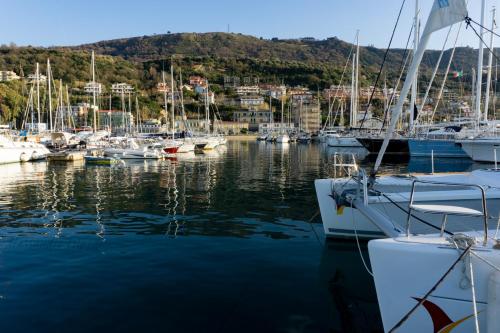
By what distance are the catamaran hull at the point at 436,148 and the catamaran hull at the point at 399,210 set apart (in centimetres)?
3450

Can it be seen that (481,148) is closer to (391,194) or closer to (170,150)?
(170,150)

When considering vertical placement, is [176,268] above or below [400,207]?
below

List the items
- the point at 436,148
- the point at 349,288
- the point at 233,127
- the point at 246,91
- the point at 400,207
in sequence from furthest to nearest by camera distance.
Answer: the point at 246,91
the point at 233,127
the point at 436,148
the point at 349,288
the point at 400,207

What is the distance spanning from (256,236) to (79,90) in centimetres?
15417

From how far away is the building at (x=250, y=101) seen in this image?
176250 millimetres

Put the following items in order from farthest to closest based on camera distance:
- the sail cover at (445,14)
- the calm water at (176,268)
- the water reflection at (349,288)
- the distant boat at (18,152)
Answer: the distant boat at (18,152)
the sail cover at (445,14)
the calm water at (176,268)
the water reflection at (349,288)

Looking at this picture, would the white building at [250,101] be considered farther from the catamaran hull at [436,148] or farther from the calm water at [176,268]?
the calm water at [176,268]

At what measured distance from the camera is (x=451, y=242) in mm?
4730

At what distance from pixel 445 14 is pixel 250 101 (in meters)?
171

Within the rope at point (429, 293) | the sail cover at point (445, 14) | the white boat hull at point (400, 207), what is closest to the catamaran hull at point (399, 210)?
the white boat hull at point (400, 207)

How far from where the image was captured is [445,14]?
705cm

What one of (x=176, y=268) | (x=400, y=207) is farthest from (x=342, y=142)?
(x=400, y=207)

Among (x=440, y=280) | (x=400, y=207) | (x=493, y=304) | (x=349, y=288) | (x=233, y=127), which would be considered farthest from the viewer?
(x=233, y=127)

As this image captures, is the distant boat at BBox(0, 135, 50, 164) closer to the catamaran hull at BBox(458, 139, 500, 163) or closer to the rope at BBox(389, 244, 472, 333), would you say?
the rope at BBox(389, 244, 472, 333)
